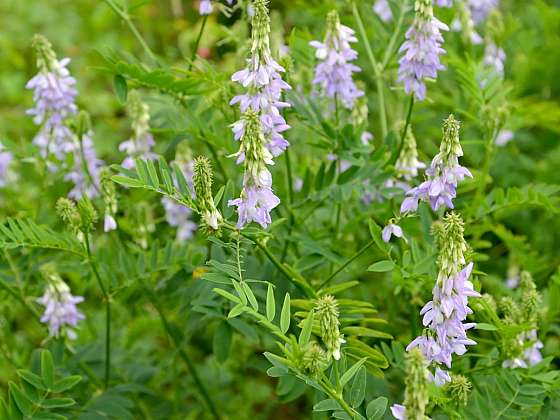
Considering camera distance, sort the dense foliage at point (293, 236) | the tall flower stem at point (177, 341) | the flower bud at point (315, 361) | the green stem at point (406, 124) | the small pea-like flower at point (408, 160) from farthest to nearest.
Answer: the tall flower stem at point (177, 341), the small pea-like flower at point (408, 160), the green stem at point (406, 124), the dense foliage at point (293, 236), the flower bud at point (315, 361)

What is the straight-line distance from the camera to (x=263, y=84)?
5.87 feet

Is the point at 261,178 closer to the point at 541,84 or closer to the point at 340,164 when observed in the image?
the point at 340,164

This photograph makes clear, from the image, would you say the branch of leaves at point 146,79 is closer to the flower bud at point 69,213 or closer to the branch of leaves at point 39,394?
the flower bud at point 69,213

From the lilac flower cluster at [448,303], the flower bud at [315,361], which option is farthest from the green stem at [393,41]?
the flower bud at [315,361]

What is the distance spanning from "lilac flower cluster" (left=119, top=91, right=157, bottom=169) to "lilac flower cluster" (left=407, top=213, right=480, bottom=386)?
1.15m

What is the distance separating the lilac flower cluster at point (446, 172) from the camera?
65.1 inches

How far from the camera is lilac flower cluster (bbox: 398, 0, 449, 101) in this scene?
1988mm

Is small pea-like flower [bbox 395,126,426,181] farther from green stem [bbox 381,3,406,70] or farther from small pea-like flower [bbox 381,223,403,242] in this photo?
small pea-like flower [bbox 381,223,403,242]

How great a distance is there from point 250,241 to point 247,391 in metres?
1.32

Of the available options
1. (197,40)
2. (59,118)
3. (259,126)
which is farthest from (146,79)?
(259,126)

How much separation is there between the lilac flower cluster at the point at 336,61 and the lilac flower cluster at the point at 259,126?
399 millimetres

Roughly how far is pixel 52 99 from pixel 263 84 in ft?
3.06

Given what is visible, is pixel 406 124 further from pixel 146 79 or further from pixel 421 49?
pixel 146 79

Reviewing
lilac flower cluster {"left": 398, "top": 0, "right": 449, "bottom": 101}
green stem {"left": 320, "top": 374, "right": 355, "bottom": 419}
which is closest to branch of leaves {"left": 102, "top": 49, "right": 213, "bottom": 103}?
lilac flower cluster {"left": 398, "top": 0, "right": 449, "bottom": 101}
